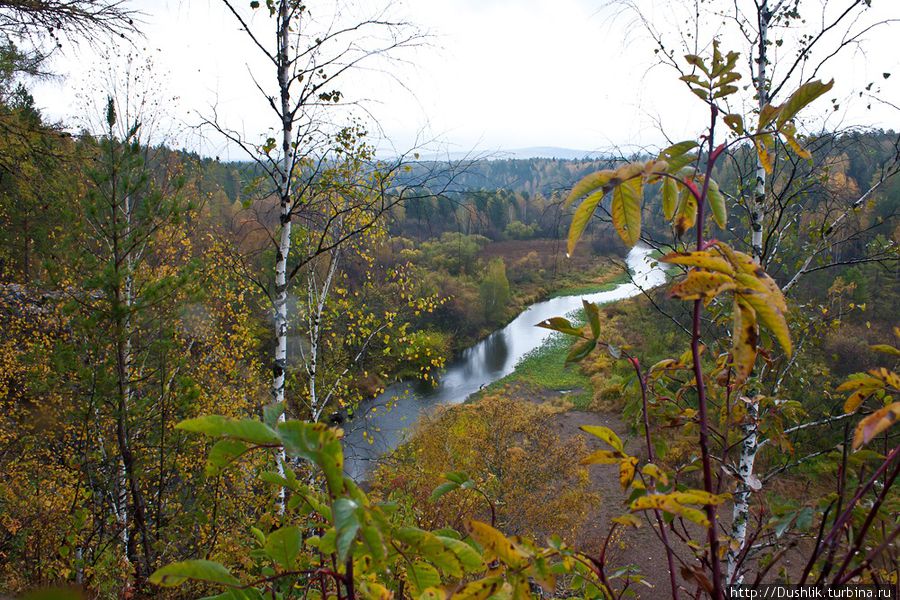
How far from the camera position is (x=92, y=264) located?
190 inches

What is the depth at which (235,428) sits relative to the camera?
0.59 m

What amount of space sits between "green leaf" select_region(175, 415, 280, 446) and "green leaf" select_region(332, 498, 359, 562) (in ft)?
0.39

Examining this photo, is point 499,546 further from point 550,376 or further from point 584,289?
point 584,289

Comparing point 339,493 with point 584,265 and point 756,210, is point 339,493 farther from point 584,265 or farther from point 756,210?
point 584,265

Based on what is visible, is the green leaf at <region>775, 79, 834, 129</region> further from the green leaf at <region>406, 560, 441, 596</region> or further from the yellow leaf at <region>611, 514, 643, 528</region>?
the green leaf at <region>406, 560, 441, 596</region>

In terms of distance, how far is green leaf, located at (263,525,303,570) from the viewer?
84cm

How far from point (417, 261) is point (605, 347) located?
1318 inches

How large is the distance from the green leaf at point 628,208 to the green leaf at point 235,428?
0.68 meters

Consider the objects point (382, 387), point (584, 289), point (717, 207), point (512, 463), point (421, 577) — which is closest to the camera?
point (421, 577)

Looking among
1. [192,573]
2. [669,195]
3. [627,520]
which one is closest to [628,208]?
[669,195]

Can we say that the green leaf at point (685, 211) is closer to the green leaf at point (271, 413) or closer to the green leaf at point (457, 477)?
the green leaf at point (457, 477)

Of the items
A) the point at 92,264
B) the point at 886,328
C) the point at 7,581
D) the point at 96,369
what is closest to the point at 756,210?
the point at 96,369

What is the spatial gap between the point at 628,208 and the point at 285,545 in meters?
0.87

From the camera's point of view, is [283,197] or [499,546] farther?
[283,197]
